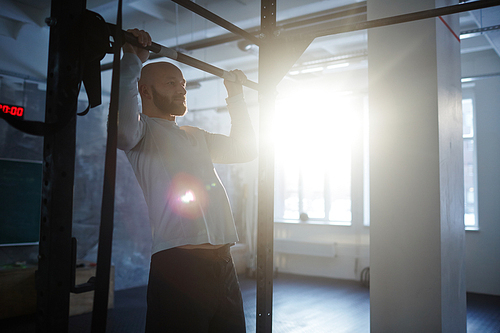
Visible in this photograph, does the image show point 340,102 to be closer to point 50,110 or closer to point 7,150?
point 7,150

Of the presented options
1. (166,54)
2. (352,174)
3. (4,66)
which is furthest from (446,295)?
(4,66)

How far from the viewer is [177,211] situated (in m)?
1.60

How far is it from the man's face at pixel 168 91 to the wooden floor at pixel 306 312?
9.88ft

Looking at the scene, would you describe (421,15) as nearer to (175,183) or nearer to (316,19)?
(175,183)

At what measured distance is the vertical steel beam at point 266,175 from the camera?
1.96 metres

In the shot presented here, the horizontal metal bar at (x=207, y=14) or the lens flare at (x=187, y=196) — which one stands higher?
the horizontal metal bar at (x=207, y=14)

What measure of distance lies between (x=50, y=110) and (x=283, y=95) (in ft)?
21.6

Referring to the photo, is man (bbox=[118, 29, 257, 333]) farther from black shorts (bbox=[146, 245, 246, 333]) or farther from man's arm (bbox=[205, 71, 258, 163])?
man's arm (bbox=[205, 71, 258, 163])

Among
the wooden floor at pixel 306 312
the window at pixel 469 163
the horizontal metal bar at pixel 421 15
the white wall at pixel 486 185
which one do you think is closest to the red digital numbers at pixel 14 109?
the wooden floor at pixel 306 312

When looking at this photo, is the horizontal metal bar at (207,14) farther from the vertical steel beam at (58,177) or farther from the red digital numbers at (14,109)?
the red digital numbers at (14,109)

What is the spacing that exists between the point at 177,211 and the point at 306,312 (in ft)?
12.5

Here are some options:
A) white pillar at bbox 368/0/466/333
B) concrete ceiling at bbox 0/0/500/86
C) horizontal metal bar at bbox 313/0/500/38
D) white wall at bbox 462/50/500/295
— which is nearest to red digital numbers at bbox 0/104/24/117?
concrete ceiling at bbox 0/0/500/86

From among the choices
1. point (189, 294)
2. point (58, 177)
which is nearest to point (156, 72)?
point (58, 177)

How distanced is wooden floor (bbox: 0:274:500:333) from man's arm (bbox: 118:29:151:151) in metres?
3.18
